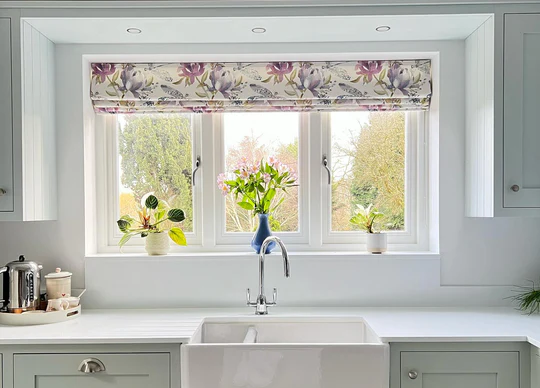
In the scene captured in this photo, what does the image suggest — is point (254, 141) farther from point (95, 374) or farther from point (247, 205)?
point (95, 374)

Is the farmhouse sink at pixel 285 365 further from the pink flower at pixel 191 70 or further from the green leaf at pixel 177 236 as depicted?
the pink flower at pixel 191 70

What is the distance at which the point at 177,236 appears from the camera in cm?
245

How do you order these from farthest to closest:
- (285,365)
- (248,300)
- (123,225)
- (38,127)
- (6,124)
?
(123,225) → (248,300) → (38,127) → (6,124) → (285,365)

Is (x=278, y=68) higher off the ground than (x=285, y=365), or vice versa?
(x=278, y=68)

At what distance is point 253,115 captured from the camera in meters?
2.57

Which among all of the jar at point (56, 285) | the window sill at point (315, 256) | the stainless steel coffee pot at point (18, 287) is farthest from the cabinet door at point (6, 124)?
the window sill at point (315, 256)

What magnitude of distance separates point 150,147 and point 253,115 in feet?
1.91

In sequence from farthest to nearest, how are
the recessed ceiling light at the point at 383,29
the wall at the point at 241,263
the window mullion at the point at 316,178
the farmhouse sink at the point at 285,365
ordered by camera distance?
the window mullion at the point at 316,178
the wall at the point at 241,263
the recessed ceiling light at the point at 383,29
the farmhouse sink at the point at 285,365

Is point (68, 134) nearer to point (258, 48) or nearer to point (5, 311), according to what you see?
point (5, 311)

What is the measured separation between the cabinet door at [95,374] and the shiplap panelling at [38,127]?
622 millimetres

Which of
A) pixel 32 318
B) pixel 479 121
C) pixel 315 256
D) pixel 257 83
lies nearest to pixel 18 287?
pixel 32 318

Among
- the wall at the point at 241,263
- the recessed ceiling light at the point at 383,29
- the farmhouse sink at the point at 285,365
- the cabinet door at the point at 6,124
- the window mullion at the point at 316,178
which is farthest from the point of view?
the window mullion at the point at 316,178

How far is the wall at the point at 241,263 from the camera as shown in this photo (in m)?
2.38

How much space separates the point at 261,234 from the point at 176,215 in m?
0.44
